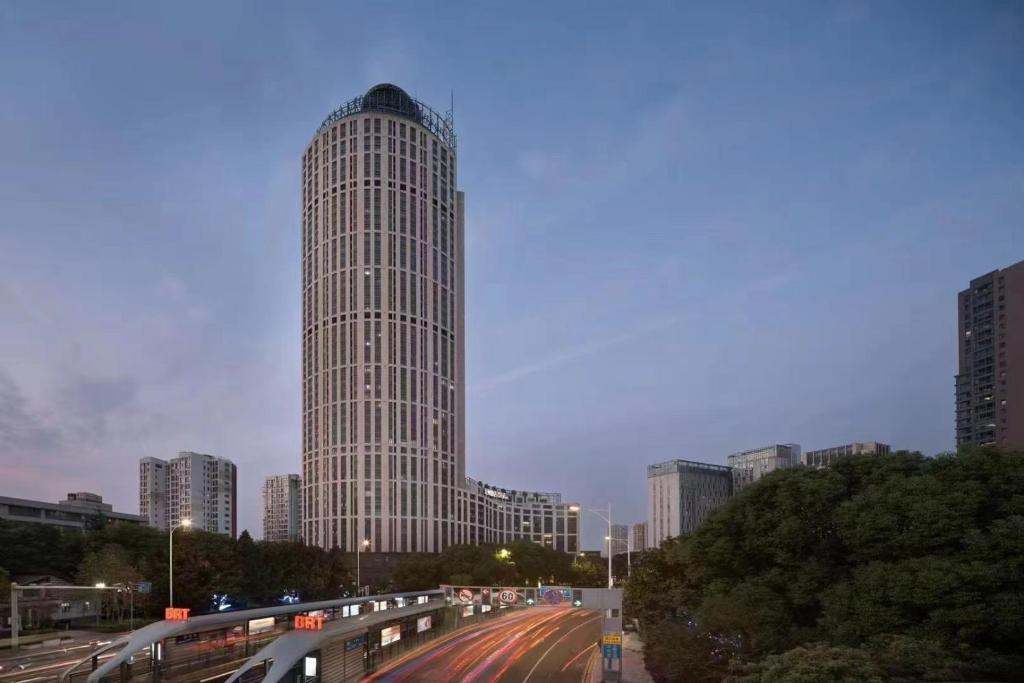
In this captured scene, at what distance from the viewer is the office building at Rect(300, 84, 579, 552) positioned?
155875 millimetres

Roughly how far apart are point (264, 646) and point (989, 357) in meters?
174

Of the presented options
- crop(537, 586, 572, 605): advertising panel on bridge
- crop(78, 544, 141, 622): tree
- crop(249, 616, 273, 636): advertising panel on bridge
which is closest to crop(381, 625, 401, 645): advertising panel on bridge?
crop(249, 616, 273, 636): advertising panel on bridge

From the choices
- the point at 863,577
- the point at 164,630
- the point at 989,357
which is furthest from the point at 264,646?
the point at 989,357

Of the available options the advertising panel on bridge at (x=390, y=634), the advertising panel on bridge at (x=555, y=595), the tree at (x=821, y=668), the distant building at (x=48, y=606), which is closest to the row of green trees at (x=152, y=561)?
the distant building at (x=48, y=606)

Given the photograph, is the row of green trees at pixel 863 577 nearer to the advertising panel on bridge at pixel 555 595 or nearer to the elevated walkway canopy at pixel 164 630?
the advertising panel on bridge at pixel 555 595

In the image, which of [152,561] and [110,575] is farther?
[152,561]

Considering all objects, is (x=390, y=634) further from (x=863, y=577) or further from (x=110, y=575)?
(x=110, y=575)

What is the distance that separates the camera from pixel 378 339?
157 m

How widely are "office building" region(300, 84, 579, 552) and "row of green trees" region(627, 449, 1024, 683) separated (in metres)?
119

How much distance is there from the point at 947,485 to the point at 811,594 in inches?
298

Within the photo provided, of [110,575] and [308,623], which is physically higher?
[308,623]

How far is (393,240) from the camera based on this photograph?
15950 centimetres

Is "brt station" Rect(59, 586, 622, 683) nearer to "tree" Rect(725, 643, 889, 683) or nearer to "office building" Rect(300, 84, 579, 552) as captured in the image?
"tree" Rect(725, 643, 889, 683)

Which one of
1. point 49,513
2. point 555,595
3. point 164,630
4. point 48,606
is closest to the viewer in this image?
point 164,630
